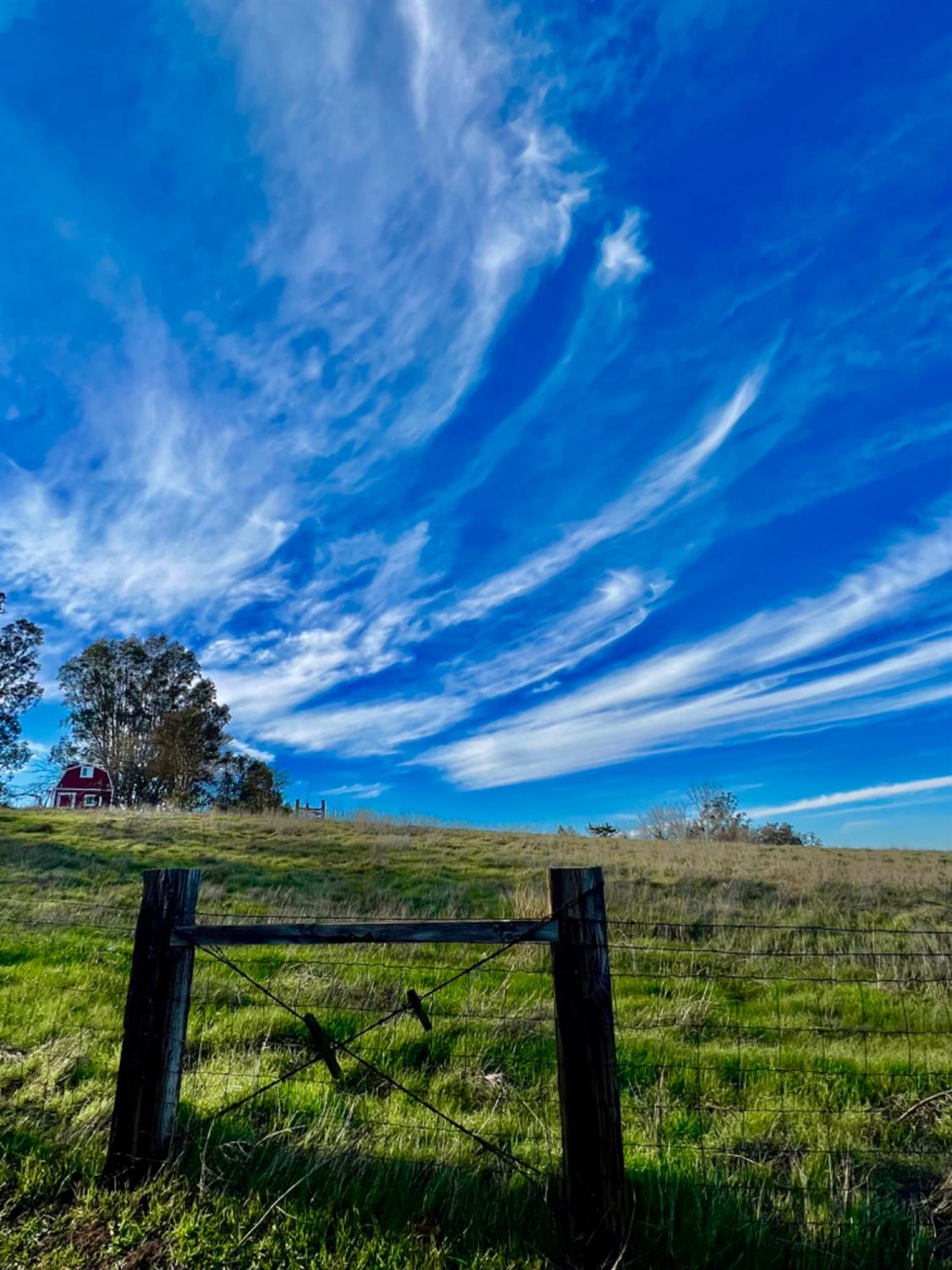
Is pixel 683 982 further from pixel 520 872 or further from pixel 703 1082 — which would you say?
pixel 520 872

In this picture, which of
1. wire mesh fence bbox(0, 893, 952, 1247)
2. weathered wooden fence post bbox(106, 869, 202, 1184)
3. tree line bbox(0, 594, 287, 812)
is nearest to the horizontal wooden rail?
weathered wooden fence post bbox(106, 869, 202, 1184)

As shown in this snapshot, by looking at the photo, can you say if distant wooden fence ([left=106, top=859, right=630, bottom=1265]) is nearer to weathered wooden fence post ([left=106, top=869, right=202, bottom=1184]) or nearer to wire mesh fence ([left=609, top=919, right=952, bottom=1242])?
weathered wooden fence post ([left=106, top=869, right=202, bottom=1184])

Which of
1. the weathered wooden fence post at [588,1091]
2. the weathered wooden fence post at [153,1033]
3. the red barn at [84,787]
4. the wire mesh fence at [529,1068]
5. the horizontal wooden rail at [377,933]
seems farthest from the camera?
the red barn at [84,787]

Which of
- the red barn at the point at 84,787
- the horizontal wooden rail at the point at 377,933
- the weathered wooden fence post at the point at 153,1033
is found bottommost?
the weathered wooden fence post at the point at 153,1033

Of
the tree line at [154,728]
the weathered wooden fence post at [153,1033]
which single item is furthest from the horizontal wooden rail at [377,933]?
the tree line at [154,728]

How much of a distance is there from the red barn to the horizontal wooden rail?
48288 mm

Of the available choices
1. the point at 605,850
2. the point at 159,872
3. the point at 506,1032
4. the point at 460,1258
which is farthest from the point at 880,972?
the point at 605,850

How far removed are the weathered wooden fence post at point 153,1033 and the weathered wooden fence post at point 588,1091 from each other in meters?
2.10

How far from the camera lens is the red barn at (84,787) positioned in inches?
1804

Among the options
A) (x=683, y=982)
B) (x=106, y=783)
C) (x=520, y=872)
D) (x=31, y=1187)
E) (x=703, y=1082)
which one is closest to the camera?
(x=31, y=1187)

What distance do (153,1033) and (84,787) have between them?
162 feet

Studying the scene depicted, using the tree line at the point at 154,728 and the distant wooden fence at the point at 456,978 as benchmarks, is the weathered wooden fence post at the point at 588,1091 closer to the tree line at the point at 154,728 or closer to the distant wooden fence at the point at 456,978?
the distant wooden fence at the point at 456,978

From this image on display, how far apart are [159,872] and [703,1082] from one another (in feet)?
14.6

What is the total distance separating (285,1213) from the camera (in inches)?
137
